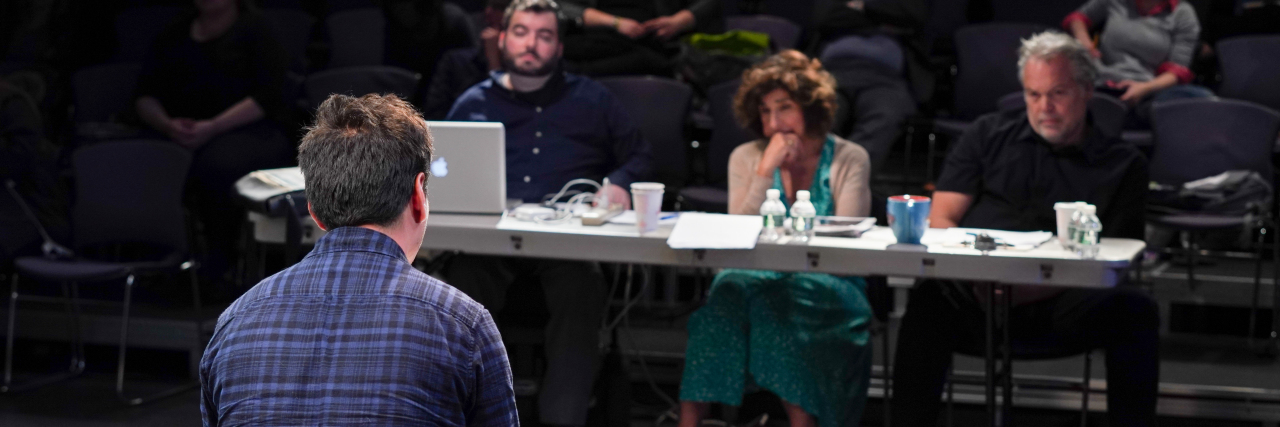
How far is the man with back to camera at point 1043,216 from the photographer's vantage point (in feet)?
9.36

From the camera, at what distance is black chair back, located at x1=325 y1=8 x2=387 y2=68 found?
5.44m

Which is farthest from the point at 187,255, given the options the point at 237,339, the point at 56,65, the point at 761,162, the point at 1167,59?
the point at 1167,59

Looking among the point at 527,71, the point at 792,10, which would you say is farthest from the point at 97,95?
the point at 792,10

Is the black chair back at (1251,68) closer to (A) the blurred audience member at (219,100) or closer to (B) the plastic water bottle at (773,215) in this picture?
(B) the plastic water bottle at (773,215)

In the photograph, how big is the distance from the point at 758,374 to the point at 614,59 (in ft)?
7.26

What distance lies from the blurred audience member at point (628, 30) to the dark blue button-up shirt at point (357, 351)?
355cm

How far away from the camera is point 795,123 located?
3311mm

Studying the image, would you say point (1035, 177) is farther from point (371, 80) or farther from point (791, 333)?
point (371, 80)

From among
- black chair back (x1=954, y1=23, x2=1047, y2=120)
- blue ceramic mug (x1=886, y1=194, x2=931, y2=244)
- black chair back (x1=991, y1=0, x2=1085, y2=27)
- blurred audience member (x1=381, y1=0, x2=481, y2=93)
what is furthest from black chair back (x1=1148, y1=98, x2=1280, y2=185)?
blurred audience member (x1=381, y1=0, x2=481, y2=93)

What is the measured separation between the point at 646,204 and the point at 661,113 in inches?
68.3

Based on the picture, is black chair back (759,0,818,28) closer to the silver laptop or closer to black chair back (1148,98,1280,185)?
black chair back (1148,98,1280,185)

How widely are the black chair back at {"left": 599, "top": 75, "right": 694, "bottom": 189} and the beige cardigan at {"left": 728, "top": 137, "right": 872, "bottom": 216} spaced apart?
1.19 meters

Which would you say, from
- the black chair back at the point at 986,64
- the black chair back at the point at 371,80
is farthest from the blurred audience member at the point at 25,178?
the black chair back at the point at 986,64

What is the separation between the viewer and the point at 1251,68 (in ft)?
15.4
